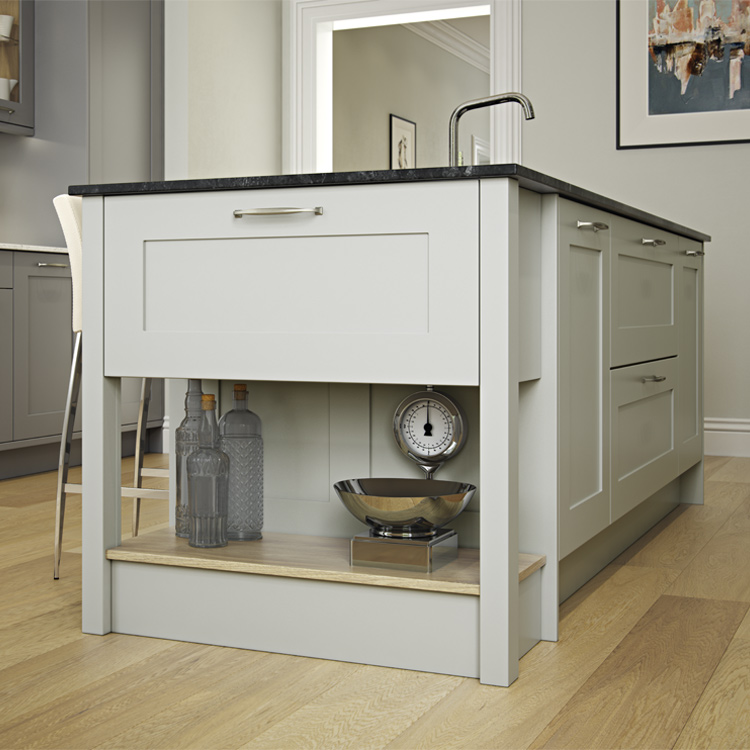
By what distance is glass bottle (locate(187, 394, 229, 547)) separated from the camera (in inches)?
72.6

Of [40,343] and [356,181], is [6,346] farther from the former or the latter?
[356,181]

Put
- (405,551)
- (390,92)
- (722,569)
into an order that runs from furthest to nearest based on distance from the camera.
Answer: (390,92) < (722,569) < (405,551)

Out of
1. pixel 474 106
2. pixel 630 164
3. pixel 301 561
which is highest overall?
pixel 630 164

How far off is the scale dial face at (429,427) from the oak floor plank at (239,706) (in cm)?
43

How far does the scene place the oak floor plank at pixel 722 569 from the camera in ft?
6.93

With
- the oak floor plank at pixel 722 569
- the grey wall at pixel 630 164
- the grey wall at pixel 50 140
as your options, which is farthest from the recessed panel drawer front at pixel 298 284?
the grey wall at pixel 630 164

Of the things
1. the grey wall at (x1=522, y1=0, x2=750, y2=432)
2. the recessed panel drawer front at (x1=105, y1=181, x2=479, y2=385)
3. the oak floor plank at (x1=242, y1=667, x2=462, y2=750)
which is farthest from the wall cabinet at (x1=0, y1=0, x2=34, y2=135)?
the oak floor plank at (x1=242, y1=667, x2=462, y2=750)

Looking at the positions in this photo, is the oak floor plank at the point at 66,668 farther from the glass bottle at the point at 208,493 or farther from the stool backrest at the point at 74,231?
the stool backrest at the point at 74,231

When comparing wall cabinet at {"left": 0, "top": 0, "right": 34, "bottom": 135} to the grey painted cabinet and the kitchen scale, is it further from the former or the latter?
the kitchen scale

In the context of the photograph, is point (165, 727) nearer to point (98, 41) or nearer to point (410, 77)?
point (98, 41)

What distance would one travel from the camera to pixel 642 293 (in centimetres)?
242

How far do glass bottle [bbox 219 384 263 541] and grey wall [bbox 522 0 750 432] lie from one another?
9.53 ft

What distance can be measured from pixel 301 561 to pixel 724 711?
0.74 meters

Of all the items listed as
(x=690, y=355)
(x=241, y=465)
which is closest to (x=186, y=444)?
(x=241, y=465)
